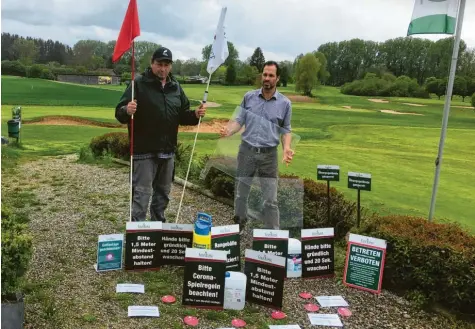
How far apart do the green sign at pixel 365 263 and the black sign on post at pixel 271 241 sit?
0.66 m

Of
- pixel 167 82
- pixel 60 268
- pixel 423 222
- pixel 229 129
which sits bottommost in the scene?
pixel 60 268

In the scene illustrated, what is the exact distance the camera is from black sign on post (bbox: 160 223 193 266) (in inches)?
176

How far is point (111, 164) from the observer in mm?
10352

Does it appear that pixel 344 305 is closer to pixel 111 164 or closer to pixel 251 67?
pixel 111 164

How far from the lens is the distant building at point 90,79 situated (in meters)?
34.9

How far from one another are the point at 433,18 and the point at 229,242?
3.42 m

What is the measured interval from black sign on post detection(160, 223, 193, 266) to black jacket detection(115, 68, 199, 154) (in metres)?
0.86

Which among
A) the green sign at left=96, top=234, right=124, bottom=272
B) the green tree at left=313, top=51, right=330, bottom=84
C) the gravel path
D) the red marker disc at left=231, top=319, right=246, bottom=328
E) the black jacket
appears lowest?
the gravel path

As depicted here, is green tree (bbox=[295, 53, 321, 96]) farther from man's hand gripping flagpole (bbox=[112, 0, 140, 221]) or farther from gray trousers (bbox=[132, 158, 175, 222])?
man's hand gripping flagpole (bbox=[112, 0, 140, 221])

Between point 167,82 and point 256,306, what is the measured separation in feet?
7.89

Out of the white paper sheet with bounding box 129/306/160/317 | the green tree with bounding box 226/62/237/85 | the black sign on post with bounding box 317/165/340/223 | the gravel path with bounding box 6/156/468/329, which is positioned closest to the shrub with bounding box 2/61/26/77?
the green tree with bounding box 226/62/237/85

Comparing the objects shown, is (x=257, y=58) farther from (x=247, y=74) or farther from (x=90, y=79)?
(x=90, y=79)

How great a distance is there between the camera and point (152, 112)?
4637 mm

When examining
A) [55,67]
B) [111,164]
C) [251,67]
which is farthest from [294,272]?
[55,67]
